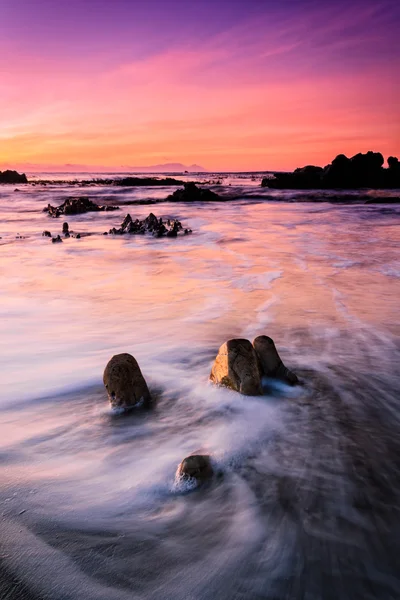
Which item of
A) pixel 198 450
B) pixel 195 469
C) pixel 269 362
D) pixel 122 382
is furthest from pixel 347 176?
pixel 195 469

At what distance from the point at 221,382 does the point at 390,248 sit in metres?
10.1

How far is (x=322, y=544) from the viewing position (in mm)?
2062

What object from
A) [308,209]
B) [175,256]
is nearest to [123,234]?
[175,256]

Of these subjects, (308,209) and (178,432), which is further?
Result: (308,209)

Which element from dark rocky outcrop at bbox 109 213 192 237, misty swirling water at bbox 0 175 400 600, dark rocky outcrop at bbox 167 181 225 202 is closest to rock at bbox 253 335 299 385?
misty swirling water at bbox 0 175 400 600

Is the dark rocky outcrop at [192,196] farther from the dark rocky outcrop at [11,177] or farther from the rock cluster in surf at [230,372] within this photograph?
the dark rocky outcrop at [11,177]

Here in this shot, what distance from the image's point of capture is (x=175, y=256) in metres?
10.8

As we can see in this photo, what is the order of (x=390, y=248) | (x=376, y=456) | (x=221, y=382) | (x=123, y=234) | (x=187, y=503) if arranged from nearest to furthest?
1. (x=187, y=503)
2. (x=376, y=456)
3. (x=221, y=382)
4. (x=390, y=248)
5. (x=123, y=234)

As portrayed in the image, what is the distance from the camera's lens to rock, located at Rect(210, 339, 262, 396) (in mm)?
3439

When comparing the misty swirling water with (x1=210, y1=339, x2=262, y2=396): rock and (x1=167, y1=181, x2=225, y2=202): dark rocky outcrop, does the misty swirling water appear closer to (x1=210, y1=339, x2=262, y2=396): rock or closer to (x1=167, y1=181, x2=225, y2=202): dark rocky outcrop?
(x1=210, y1=339, x2=262, y2=396): rock

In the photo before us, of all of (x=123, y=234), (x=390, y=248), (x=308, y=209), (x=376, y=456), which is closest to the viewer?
(x=376, y=456)

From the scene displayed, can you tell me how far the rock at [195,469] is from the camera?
252 centimetres

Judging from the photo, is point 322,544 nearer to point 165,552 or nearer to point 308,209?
point 165,552

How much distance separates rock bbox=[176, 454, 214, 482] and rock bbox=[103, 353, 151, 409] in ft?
3.02
